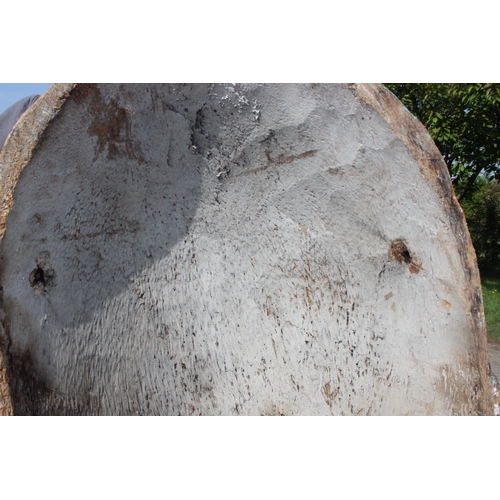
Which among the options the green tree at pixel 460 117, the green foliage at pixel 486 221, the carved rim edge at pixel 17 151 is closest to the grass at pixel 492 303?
the green foliage at pixel 486 221

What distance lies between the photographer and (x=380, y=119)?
1.39m

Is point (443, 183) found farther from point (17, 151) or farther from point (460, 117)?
point (460, 117)

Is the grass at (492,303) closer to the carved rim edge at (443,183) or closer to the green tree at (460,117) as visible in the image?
the green tree at (460,117)

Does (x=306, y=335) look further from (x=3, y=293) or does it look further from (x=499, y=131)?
(x=499, y=131)

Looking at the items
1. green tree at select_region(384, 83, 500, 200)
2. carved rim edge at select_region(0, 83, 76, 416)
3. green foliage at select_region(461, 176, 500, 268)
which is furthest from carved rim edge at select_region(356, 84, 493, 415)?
A: green foliage at select_region(461, 176, 500, 268)

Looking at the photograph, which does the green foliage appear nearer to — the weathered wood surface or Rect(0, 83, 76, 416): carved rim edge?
the weathered wood surface

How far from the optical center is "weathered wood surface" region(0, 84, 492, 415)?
1.43 meters

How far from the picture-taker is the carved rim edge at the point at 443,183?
1366mm

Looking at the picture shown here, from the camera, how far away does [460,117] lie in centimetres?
503

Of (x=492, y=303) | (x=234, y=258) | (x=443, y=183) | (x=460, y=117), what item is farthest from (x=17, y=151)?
(x=492, y=303)

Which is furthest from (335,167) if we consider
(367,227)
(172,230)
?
(172,230)

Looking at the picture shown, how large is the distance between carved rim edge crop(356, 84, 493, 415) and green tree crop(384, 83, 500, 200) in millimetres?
3619

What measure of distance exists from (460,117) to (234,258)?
409 centimetres

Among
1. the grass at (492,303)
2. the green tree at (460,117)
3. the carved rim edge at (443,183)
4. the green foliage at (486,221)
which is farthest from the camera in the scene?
the green foliage at (486,221)
